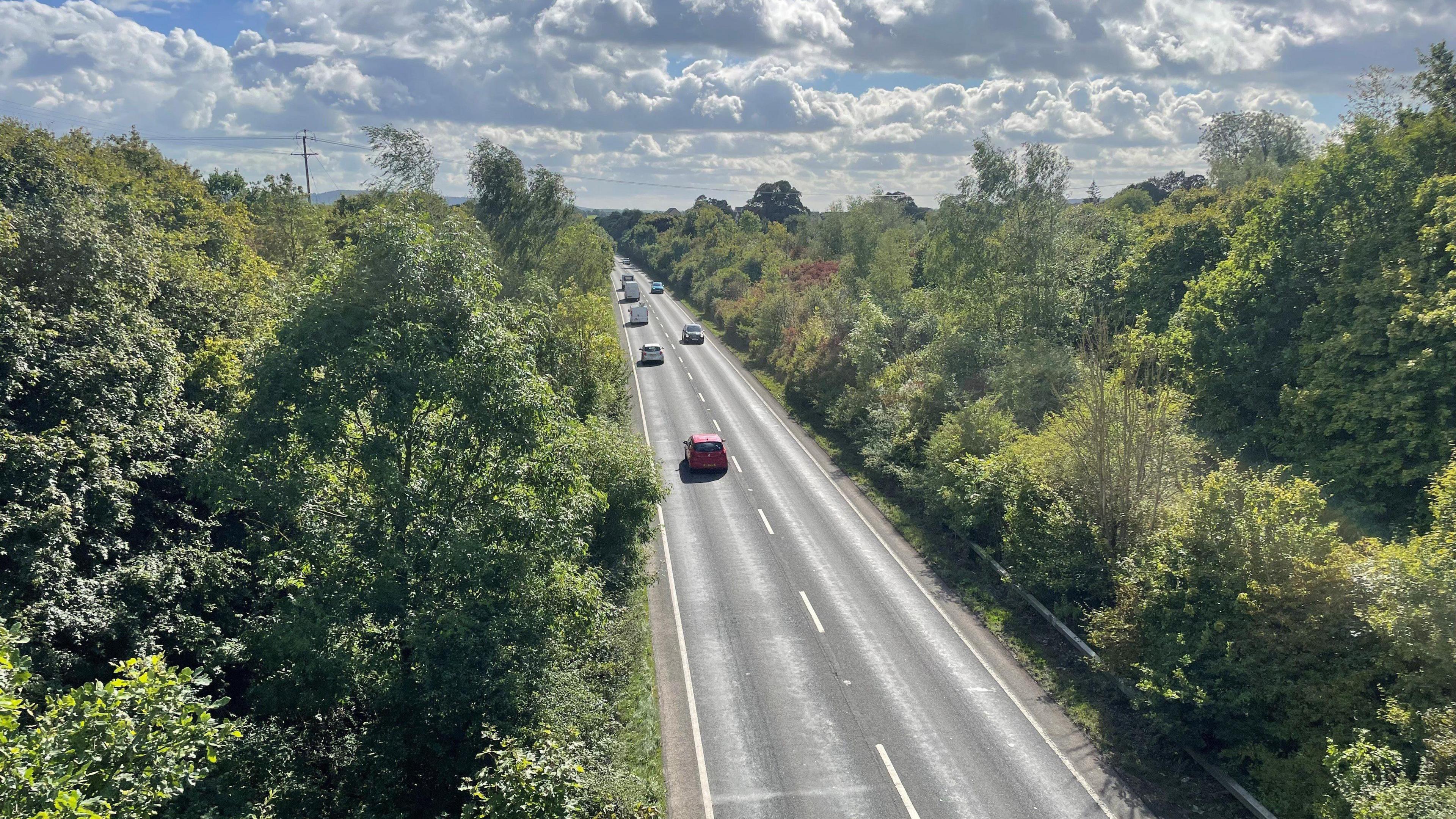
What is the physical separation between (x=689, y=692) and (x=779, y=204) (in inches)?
5485

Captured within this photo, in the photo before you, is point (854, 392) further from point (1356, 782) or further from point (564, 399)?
point (1356, 782)

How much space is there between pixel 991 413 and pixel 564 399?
18546 millimetres

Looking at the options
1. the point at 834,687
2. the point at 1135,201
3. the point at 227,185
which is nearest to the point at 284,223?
the point at 227,185

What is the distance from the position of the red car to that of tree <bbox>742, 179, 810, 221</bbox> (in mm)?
115877

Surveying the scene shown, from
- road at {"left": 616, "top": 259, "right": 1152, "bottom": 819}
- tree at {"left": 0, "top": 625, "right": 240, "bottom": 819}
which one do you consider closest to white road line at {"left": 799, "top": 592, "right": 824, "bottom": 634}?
road at {"left": 616, "top": 259, "right": 1152, "bottom": 819}

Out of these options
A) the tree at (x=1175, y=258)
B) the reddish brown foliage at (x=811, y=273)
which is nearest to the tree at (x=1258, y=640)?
the tree at (x=1175, y=258)

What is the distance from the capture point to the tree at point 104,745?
7.34 metres

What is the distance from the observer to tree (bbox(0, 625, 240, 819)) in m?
7.34

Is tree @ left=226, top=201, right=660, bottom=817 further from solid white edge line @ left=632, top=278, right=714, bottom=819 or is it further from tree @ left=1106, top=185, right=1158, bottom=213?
tree @ left=1106, top=185, right=1158, bottom=213

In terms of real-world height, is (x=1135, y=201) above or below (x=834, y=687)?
above

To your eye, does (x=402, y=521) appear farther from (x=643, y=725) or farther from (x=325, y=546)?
(x=643, y=725)

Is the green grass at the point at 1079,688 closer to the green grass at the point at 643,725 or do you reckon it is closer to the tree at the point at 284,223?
the green grass at the point at 643,725

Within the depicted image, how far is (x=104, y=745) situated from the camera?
27.6ft

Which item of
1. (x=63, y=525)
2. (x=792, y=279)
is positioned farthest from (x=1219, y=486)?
(x=792, y=279)
